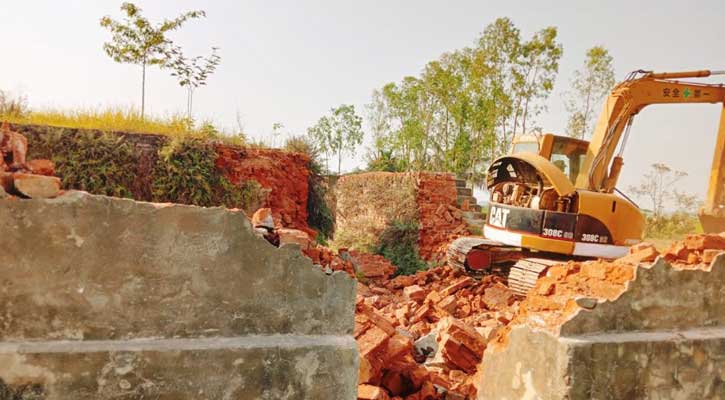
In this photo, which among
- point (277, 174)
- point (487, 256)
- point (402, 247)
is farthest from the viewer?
point (402, 247)

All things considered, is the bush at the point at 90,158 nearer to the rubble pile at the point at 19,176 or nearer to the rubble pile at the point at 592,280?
the rubble pile at the point at 19,176

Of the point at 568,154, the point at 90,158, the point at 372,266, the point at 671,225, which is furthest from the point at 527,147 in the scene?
the point at 671,225

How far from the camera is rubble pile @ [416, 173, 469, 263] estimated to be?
43.9ft

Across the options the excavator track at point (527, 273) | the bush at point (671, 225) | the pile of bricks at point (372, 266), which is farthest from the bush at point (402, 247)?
the bush at point (671, 225)

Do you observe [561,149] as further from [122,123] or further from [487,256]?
[122,123]

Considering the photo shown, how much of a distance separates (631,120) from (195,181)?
8187mm

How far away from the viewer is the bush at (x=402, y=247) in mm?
13508

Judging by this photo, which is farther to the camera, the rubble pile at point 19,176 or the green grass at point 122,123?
the green grass at point 122,123

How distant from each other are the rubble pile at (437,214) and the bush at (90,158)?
798 centimetres

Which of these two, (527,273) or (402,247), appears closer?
(527,273)

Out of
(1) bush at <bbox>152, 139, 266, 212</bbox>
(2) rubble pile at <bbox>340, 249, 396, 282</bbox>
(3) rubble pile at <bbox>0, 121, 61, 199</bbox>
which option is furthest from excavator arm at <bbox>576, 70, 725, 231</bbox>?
(3) rubble pile at <bbox>0, 121, 61, 199</bbox>

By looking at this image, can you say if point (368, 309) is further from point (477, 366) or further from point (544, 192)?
point (544, 192)

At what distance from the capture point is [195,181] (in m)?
8.76

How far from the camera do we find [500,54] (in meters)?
→ 18.5
